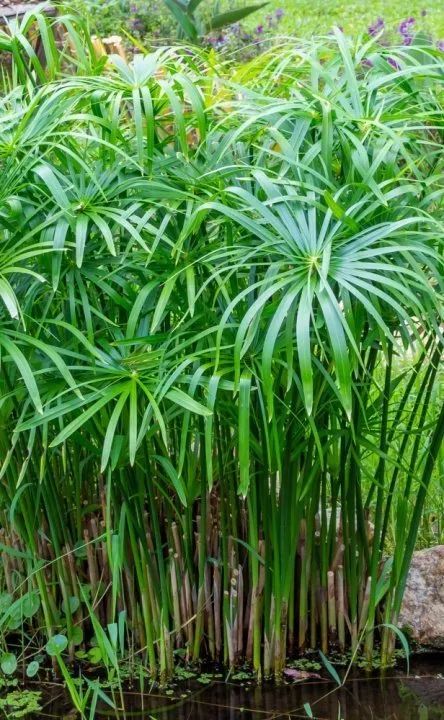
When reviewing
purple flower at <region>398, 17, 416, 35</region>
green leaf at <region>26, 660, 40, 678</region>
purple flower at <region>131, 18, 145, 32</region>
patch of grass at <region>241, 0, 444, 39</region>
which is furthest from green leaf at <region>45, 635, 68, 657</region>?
patch of grass at <region>241, 0, 444, 39</region>

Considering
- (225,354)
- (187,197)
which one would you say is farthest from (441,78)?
(225,354)

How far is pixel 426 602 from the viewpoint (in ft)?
9.39

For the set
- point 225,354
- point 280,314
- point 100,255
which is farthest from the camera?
point 100,255

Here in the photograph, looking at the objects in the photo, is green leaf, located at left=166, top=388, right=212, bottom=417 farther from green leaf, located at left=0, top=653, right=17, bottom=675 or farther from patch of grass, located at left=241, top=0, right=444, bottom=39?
patch of grass, located at left=241, top=0, right=444, bottom=39

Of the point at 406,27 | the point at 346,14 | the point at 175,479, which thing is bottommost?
the point at 175,479

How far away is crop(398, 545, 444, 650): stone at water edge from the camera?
2846mm

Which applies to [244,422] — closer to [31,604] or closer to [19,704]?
[31,604]

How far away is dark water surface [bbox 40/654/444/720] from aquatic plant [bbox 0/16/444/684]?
73 mm

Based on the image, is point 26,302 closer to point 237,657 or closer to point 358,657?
point 237,657

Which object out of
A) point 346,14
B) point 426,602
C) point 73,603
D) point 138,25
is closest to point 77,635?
point 73,603

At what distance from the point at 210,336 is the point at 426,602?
Result: 1098 mm

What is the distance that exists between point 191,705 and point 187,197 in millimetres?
1228

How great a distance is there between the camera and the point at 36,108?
2.43 metres

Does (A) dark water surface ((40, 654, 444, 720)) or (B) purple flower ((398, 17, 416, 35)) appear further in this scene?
(B) purple flower ((398, 17, 416, 35))
